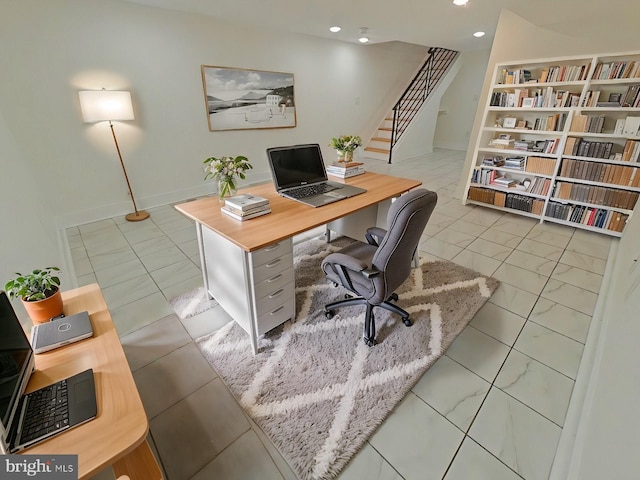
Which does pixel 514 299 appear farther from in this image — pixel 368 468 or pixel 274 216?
pixel 274 216

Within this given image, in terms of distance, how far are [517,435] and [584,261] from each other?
87.6 inches

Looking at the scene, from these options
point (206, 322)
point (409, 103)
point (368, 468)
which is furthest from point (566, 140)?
point (409, 103)

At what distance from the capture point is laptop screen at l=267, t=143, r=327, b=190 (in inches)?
85.4

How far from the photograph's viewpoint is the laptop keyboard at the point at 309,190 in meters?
2.18

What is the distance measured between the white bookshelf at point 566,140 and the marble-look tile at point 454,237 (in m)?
1.01

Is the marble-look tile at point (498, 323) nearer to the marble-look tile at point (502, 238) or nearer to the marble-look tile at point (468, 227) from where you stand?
the marble-look tile at point (502, 238)

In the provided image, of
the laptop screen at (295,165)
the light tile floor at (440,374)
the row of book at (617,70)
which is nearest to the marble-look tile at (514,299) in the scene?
the light tile floor at (440,374)

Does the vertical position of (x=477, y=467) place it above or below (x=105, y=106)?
below

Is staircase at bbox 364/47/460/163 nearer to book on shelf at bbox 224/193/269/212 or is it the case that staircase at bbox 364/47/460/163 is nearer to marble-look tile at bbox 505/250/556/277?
marble-look tile at bbox 505/250/556/277

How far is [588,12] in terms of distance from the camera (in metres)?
3.03

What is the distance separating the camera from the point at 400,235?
1.53m

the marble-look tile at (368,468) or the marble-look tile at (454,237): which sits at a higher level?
the marble-look tile at (454,237)

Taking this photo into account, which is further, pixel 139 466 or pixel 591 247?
pixel 591 247

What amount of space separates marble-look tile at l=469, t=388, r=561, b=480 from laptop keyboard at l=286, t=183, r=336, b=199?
64.8 inches
